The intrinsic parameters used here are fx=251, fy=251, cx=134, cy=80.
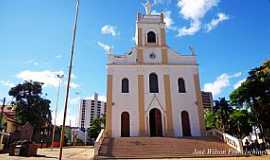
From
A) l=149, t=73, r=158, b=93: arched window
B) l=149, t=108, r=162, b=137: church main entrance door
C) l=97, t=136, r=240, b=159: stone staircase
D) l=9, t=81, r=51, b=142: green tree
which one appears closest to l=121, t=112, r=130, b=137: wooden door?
l=149, t=108, r=162, b=137: church main entrance door

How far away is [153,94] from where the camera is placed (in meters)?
27.9

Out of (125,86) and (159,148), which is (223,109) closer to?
(125,86)

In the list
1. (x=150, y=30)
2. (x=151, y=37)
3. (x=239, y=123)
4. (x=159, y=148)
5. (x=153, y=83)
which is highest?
(x=150, y=30)

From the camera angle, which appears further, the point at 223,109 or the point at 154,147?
the point at 223,109

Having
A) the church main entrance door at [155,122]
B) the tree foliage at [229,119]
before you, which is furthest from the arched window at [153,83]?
the tree foliage at [229,119]

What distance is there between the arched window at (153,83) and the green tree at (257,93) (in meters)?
11.7

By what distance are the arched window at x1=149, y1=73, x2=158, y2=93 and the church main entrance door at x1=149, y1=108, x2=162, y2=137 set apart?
2.29 meters

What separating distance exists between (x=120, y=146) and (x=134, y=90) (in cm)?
894

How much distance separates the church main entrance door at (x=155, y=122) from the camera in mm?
27020

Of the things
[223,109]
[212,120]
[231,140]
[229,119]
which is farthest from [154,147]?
[212,120]

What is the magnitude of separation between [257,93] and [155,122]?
13733mm

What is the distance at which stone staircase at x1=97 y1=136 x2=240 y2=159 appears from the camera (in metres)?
17.9

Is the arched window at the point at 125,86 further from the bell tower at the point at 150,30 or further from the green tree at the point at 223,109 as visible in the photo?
the green tree at the point at 223,109

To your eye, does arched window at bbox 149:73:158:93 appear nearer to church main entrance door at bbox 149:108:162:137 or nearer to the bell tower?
church main entrance door at bbox 149:108:162:137
